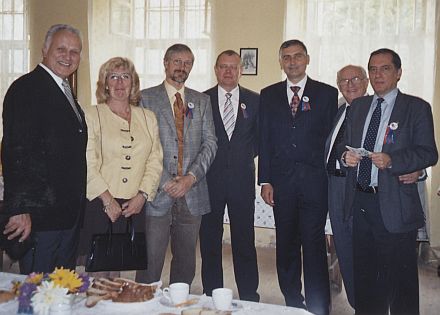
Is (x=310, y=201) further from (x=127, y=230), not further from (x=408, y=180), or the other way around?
(x=127, y=230)

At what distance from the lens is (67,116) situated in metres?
2.68

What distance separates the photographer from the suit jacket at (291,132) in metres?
3.50

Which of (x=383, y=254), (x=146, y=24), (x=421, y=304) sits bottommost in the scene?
(x=421, y=304)

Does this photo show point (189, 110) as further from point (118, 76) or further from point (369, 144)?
point (369, 144)

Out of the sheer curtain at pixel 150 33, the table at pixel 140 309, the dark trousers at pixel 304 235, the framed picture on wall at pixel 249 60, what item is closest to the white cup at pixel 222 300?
the table at pixel 140 309

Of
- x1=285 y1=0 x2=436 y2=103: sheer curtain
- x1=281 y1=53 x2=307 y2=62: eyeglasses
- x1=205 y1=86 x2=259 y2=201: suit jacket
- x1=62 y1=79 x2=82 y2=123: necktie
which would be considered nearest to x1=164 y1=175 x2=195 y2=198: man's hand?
x1=205 y1=86 x2=259 y2=201: suit jacket

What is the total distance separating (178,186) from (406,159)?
4.31ft

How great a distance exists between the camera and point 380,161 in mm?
→ 2869

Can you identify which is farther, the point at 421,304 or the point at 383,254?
the point at 421,304

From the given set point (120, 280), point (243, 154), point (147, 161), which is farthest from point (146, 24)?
point (120, 280)

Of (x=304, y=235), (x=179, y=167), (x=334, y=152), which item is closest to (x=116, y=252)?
(x=179, y=167)

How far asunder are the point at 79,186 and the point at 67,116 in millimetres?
354

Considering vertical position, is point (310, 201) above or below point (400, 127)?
below

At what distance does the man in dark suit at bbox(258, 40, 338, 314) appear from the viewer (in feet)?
11.5
